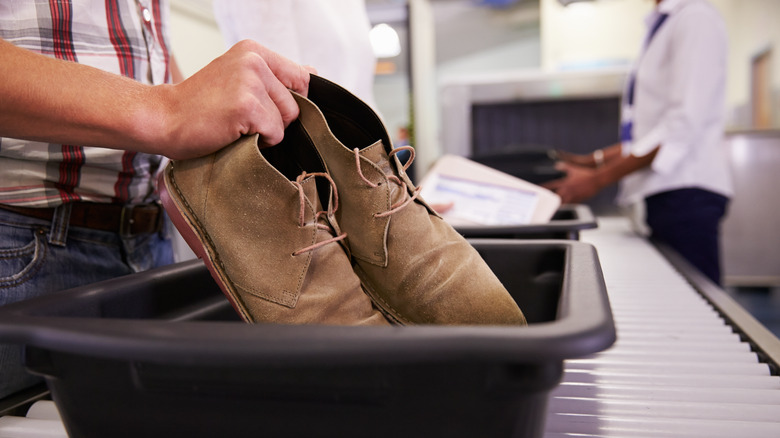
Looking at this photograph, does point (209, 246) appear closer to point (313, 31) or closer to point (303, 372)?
point (303, 372)

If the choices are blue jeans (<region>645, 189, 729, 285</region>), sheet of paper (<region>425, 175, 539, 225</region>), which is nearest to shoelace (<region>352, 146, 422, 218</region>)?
sheet of paper (<region>425, 175, 539, 225</region>)

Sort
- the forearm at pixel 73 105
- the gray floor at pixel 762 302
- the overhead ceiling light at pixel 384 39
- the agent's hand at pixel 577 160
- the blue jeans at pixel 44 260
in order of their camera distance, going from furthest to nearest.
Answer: the overhead ceiling light at pixel 384 39 < the gray floor at pixel 762 302 < the agent's hand at pixel 577 160 < the blue jeans at pixel 44 260 < the forearm at pixel 73 105

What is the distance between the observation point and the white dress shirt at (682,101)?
4.17ft

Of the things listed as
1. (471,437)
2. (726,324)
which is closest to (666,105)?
(726,324)

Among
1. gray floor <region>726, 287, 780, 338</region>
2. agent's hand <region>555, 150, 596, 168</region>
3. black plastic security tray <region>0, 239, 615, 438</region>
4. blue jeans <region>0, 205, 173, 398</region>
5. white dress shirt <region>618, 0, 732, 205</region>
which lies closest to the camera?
black plastic security tray <region>0, 239, 615, 438</region>

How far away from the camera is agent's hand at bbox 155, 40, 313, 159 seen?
36 cm

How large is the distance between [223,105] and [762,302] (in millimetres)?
2825

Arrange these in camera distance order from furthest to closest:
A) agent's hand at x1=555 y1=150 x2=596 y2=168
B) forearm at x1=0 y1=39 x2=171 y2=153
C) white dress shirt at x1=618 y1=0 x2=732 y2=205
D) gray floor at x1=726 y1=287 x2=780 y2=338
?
gray floor at x1=726 y1=287 x2=780 y2=338
agent's hand at x1=555 y1=150 x2=596 y2=168
white dress shirt at x1=618 y1=0 x2=732 y2=205
forearm at x1=0 y1=39 x2=171 y2=153

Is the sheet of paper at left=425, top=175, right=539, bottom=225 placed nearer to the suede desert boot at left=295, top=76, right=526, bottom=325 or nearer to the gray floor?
the suede desert boot at left=295, top=76, right=526, bottom=325

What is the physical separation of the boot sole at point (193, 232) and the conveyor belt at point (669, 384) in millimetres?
241

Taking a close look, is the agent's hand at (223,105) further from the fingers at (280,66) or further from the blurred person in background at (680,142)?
the blurred person in background at (680,142)

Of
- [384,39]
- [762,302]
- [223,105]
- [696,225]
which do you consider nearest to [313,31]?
[223,105]

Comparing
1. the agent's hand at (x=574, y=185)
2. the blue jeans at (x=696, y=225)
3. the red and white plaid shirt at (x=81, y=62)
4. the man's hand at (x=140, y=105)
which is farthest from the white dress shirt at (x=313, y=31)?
the blue jeans at (x=696, y=225)

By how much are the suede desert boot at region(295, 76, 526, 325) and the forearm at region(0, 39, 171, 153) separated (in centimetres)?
11
